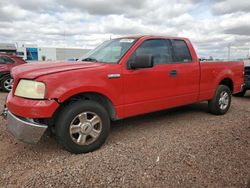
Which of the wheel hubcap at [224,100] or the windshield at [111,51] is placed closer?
the windshield at [111,51]

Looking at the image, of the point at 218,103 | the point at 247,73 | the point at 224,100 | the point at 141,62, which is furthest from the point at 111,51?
the point at 247,73

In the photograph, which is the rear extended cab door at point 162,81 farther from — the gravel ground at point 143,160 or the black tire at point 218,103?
the black tire at point 218,103

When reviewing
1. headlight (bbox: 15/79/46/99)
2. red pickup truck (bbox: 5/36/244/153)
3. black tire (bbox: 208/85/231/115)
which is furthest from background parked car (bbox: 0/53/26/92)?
black tire (bbox: 208/85/231/115)

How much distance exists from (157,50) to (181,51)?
695 mm

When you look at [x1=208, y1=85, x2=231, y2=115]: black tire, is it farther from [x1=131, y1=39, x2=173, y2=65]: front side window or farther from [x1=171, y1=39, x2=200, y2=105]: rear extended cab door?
[x1=131, y1=39, x2=173, y2=65]: front side window

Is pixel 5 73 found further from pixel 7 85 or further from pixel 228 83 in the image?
pixel 228 83

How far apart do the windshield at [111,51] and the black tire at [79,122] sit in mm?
920

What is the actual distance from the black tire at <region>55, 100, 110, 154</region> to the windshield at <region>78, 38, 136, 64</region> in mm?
920

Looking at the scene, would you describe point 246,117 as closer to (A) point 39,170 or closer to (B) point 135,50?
(B) point 135,50

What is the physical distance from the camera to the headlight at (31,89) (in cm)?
319

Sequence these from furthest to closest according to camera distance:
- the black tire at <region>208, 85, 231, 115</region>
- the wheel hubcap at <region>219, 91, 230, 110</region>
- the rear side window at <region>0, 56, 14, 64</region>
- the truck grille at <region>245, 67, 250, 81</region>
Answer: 1. the rear side window at <region>0, 56, 14, 64</region>
2. the truck grille at <region>245, 67, 250, 81</region>
3. the wheel hubcap at <region>219, 91, 230, 110</region>
4. the black tire at <region>208, 85, 231, 115</region>

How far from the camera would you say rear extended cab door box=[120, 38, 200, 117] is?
13.4 feet

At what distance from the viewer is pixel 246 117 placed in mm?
5707

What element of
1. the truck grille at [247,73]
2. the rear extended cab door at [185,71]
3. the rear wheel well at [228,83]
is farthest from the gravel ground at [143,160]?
the truck grille at [247,73]
